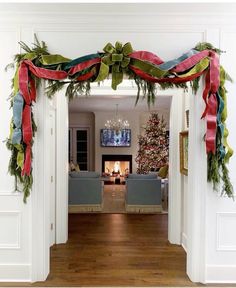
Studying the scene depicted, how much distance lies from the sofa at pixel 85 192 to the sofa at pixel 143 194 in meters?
0.68

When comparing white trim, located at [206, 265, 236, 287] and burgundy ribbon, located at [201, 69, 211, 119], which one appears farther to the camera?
white trim, located at [206, 265, 236, 287]

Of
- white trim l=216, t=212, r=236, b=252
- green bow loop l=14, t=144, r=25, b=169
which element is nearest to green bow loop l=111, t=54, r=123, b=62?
green bow loop l=14, t=144, r=25, b=169

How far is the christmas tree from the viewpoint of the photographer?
10039mm

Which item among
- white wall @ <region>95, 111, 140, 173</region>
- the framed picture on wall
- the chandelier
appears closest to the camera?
the framed picture on wall

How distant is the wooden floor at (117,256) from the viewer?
3.16 meters

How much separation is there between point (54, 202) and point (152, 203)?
2.73 m

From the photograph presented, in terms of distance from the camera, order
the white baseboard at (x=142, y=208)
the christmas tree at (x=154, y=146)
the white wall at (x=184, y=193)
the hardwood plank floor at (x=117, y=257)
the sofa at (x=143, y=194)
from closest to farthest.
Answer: the hardwood plank floor at (x=117, y=257)
the white wall at (x=184, y=193)
the sofa at (x=143, y=194)
the white baseboard at (x=142, y=208)
the christmas tree at (x=154, y=146)

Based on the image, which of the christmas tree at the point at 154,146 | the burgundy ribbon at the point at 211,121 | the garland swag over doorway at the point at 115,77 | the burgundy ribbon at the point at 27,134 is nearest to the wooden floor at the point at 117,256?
the garland swag over doorway at the point at 115,77

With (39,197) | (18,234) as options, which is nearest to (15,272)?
(18,234)

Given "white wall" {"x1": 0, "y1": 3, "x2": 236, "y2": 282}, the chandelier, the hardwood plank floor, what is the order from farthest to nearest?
the chandelier → the hardwood plank floor → "white wall" {"x1": 0, "y1": 3, "x2": 236, "y2": 282}

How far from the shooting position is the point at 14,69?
9.93 feet

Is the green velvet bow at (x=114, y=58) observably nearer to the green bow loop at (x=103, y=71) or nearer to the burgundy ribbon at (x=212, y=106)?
the green bow loop at (x=103, y=71)

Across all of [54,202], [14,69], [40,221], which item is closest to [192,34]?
[14,69]

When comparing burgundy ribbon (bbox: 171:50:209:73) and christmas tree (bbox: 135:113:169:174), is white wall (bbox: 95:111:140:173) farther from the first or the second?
burgundy ribbon (bbox: 171:50:209:73)
